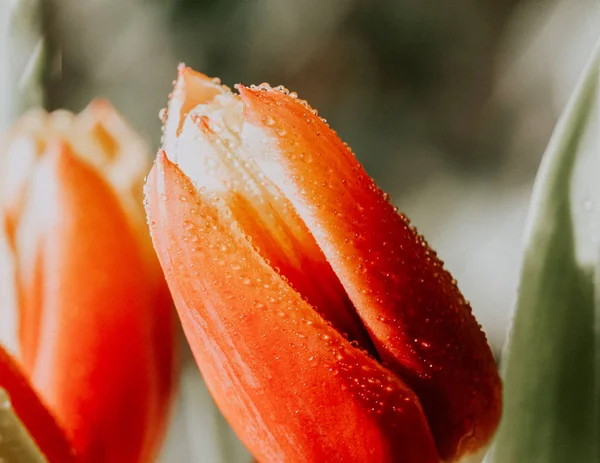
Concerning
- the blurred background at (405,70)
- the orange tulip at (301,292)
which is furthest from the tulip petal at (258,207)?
the blurred background at (405,70)

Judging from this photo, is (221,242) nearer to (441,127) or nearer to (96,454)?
(96,454)

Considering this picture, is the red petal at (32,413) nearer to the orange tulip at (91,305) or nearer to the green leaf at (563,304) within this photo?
the orange tulip at (91,305)

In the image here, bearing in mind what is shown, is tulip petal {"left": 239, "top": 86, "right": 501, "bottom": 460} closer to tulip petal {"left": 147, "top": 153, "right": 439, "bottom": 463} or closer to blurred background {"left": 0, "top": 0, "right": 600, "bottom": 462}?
tulip petal {"left": 147, "top": 153, "right": 439, "bottom": 463}

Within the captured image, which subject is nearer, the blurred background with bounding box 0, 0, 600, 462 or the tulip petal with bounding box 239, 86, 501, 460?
the tulip petal with bounding box 239, 86, 501, 460

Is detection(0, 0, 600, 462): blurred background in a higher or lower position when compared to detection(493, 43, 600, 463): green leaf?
higher

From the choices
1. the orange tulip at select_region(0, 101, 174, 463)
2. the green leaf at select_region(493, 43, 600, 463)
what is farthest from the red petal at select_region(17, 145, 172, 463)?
the green leaf at select_region(493, 43, 600, 463)

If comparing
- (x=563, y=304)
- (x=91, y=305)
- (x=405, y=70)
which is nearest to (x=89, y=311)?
(x=91, y=305)

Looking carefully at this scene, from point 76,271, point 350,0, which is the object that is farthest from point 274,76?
point 76,271
